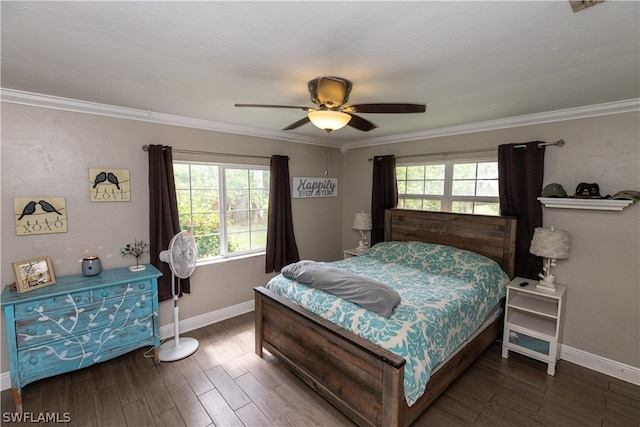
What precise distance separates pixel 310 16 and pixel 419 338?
194 cm

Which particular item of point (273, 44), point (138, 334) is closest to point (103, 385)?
point (138, 334)

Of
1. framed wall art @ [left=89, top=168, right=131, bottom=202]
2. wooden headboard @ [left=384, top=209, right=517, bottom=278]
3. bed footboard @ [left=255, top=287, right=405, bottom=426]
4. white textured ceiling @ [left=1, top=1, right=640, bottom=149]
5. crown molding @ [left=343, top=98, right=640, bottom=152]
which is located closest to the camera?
white textured ceiling @ [left=1, top=1, right=640, bottom=149]

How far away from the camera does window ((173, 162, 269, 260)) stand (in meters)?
3.34

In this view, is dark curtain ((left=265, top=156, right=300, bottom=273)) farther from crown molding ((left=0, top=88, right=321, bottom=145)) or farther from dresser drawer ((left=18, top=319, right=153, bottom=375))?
dresser drawer ((left=18, top=319, right=153, bottom=375))

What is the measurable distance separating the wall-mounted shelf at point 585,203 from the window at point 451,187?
57cm

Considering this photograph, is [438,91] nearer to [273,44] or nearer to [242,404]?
[273,44]

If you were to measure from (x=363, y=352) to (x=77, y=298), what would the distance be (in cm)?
228

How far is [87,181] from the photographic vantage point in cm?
267

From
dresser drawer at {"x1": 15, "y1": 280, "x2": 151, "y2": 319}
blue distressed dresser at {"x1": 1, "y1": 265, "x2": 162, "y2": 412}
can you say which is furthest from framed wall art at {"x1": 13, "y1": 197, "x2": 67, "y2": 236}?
dresser drawer at {"x1": 15, "y1": 280, "x2": 151, "y2": 319}

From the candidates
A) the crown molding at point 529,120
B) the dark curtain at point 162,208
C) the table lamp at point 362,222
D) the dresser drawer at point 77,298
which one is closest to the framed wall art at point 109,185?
the dark curtain at point 162,208

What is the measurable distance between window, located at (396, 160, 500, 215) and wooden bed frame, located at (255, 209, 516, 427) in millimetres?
215

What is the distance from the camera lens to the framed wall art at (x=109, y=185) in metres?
2.70

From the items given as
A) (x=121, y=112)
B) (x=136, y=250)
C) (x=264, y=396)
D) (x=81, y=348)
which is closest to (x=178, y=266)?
(x=136, y=250)

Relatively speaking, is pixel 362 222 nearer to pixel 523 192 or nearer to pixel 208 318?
pixel 523 192
